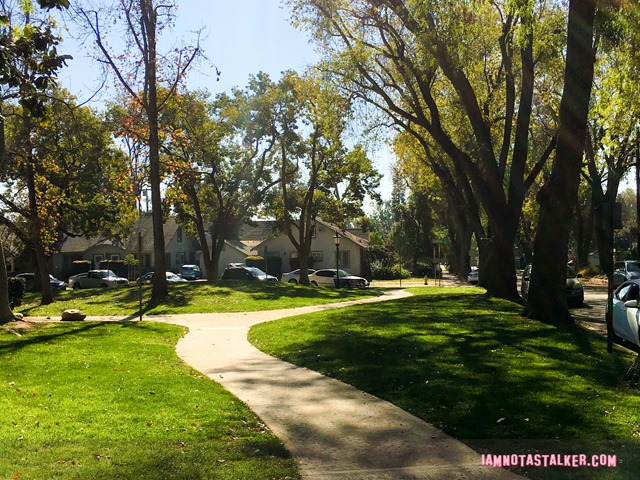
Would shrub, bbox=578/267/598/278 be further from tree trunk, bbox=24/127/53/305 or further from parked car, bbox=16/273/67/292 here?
parked car, bbox=16/273/67/292

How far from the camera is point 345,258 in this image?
6331 cm

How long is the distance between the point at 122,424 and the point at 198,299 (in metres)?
21.5

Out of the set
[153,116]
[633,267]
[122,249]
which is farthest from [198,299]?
[122,249]

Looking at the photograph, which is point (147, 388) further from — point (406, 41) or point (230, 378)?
point (406, 41)

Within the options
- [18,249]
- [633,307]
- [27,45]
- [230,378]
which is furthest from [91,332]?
[18,249]

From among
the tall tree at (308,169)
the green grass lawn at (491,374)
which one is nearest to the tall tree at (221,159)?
the tall tree at (308,169)

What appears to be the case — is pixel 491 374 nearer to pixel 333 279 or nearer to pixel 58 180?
pixel 58 180

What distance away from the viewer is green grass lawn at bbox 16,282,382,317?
2623cm

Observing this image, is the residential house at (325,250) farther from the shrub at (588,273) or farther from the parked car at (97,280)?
the shrub at (588,273)

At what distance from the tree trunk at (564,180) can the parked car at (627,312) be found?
120cm

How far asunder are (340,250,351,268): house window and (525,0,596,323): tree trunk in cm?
4721

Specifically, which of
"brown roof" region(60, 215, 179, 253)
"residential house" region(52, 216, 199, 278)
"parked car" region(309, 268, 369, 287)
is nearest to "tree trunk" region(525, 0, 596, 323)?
"parked car" region(309, 268, 369, 287)

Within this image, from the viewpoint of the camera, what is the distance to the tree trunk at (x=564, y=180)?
1444cm

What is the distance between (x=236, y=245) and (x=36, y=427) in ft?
212
